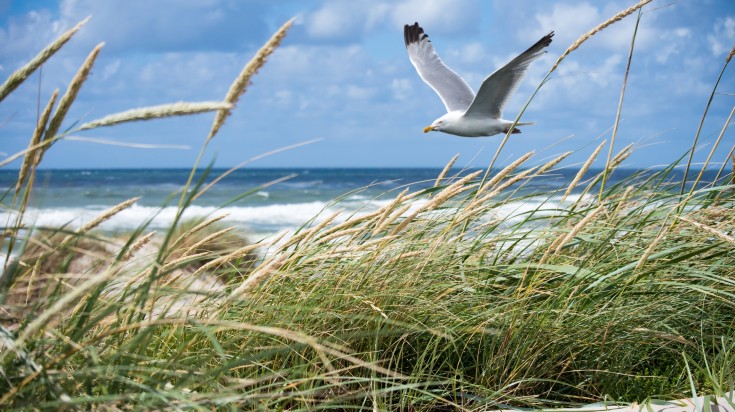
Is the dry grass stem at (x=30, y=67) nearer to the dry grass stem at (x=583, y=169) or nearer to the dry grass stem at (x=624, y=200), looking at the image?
the dry grass stem at (x=583, y=169)

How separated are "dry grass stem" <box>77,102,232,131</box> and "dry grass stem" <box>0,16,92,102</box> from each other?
0.17 m

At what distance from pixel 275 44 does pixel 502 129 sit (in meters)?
5.69

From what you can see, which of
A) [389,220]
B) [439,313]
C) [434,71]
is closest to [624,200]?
[439,313]

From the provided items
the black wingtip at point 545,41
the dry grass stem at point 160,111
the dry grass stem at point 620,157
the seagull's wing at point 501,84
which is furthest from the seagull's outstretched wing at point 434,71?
the dry grass stem at point 160,111

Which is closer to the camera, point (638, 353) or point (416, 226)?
point (638, 353)

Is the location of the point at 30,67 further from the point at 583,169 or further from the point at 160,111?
the point at 583,169

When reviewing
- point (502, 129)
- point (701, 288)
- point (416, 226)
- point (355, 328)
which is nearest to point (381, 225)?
point (355, 328)

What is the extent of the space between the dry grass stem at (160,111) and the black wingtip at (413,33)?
5.95 meters

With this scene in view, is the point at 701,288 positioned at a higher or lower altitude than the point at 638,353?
higher

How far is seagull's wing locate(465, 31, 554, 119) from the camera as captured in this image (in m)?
4.73

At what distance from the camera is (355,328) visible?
173 cm

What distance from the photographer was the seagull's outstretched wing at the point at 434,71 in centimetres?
669

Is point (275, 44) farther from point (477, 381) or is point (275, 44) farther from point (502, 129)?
point (502, 129)

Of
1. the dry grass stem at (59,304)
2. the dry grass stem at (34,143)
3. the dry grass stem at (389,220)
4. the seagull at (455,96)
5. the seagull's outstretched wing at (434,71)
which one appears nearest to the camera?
the dry grass stem at (59,304)
